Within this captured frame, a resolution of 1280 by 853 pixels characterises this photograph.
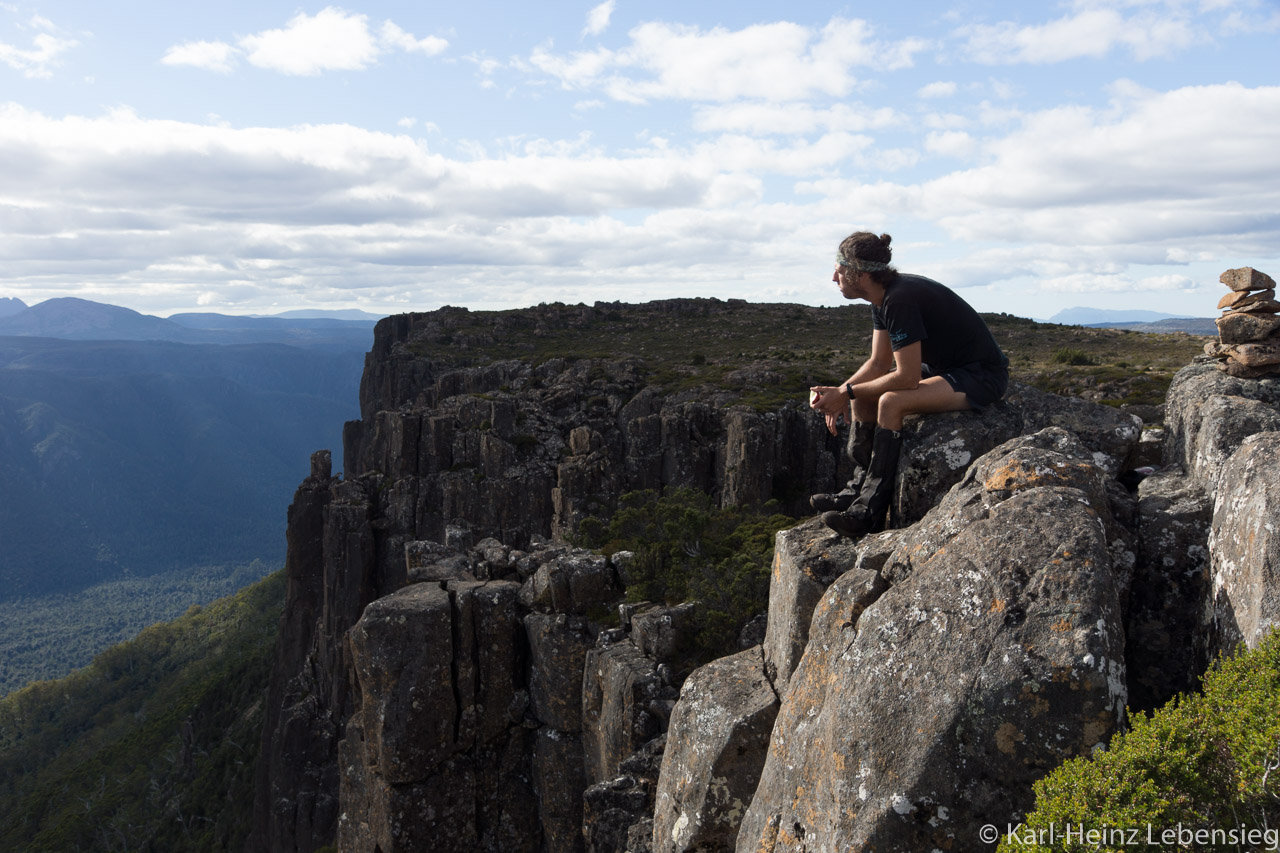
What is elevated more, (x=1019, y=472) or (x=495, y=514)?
(x=1019, y=472)

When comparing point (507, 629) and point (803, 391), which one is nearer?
point (507, 629)

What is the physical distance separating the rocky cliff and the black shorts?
320 mm

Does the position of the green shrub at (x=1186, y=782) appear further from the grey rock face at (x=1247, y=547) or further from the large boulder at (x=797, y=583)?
the large boulder at (x=797, y=583)

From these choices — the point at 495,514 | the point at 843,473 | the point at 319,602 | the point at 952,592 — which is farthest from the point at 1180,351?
the point at 952,592

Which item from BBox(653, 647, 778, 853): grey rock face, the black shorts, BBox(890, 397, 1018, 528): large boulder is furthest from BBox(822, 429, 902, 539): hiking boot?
BBox(653, 647, 778, 853): grey rock face

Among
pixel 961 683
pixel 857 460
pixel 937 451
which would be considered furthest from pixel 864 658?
pixel 857 460

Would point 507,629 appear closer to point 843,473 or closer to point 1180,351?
point 843,473

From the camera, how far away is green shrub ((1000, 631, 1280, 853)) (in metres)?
5.57

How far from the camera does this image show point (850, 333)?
136 metres

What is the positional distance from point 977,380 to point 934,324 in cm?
114

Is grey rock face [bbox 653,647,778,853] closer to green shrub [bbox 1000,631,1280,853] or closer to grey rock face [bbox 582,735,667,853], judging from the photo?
grey rock face [bbox 582,735,667,853]

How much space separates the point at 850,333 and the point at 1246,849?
13613cm

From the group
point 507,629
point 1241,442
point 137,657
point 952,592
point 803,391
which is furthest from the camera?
point 137,657

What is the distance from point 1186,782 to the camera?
5.83 meters
